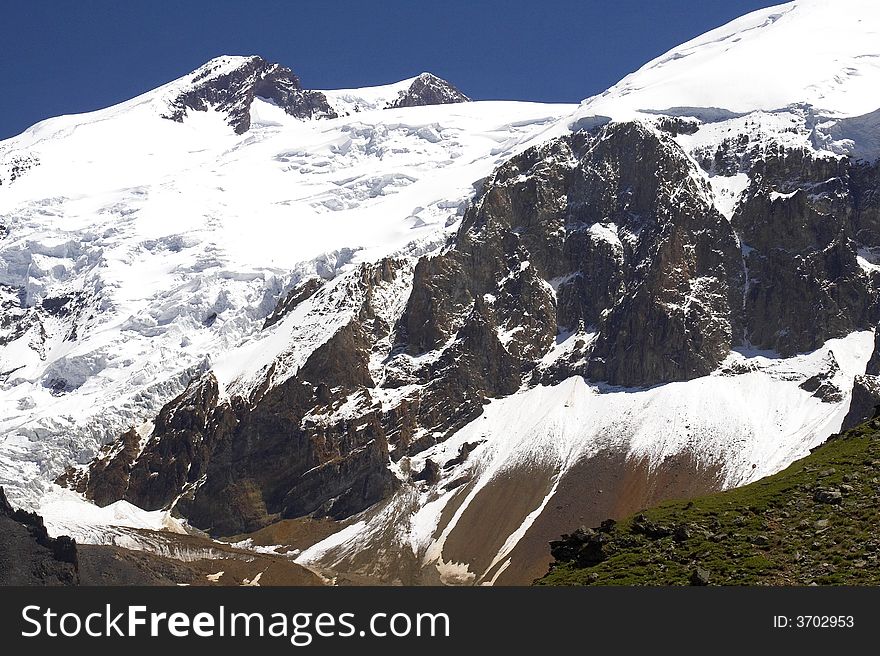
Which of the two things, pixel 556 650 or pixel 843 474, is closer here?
pixel 556 650

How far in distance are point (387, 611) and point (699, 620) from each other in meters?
14.4

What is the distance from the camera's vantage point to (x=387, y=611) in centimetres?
6375

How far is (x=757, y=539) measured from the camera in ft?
239

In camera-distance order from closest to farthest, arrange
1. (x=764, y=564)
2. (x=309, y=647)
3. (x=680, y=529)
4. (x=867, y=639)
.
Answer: (x=867, y=639) < (x=309, y=647) < (x=764, y=564) < (x=680, y=529)

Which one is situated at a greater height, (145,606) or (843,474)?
(843,474)

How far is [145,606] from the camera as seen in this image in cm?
6550

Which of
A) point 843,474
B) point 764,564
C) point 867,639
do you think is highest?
point 843,474

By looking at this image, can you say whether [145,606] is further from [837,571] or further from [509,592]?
[837,571]

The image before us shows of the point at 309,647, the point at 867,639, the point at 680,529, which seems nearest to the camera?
the point at 867,639

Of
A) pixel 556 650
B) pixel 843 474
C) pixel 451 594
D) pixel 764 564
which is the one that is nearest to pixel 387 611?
pixel 451 594

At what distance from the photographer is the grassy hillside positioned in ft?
224

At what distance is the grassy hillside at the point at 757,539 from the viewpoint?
68125 millimetres

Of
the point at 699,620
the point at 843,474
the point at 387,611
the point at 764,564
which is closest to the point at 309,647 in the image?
the point at 387,611

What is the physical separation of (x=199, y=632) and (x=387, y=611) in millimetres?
8988
